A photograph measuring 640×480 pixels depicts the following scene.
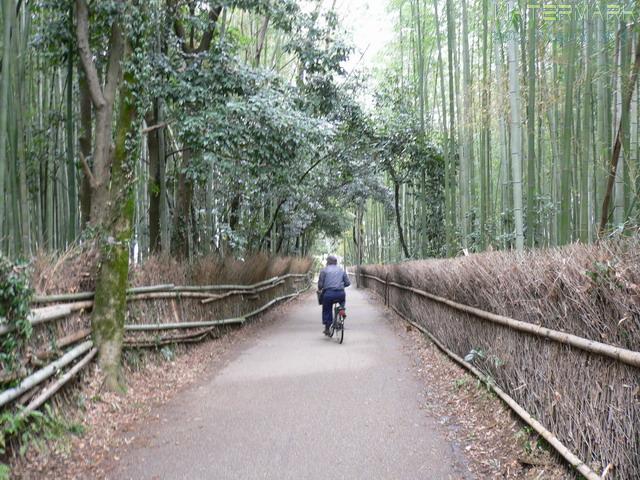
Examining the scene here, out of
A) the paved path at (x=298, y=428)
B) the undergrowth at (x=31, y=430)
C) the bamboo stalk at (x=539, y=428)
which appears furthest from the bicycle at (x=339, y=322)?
the undergrowth at (x=31, y=430)

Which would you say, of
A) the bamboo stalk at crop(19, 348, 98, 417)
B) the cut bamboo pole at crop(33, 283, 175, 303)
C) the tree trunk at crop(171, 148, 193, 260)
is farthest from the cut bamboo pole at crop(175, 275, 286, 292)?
the bamboo stalk at crop(19, 348, 98, 417)

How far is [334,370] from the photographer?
22.2ft

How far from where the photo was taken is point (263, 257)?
1395cm

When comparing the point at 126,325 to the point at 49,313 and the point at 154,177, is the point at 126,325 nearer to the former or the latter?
the point at 49,313

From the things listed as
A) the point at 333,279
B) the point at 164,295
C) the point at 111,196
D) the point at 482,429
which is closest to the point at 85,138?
the point at 111,196

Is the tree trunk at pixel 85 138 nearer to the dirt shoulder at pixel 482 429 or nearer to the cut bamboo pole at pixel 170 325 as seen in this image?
the cut bamboo pole at pixel 170 325

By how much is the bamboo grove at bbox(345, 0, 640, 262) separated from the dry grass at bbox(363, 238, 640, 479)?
3.11 feet

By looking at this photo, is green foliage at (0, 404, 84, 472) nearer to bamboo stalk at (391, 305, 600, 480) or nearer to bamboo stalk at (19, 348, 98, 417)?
bamboo stalk at (19, 348, 98, 417)

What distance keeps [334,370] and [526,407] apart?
2977 mm

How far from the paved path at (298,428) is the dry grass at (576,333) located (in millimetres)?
779

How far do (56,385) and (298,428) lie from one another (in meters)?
1.84

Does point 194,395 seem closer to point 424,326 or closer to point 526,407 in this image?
point 526,407

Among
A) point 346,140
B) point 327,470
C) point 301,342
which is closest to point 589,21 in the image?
point 327,470

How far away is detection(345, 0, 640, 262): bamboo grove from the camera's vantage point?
5.99 m
